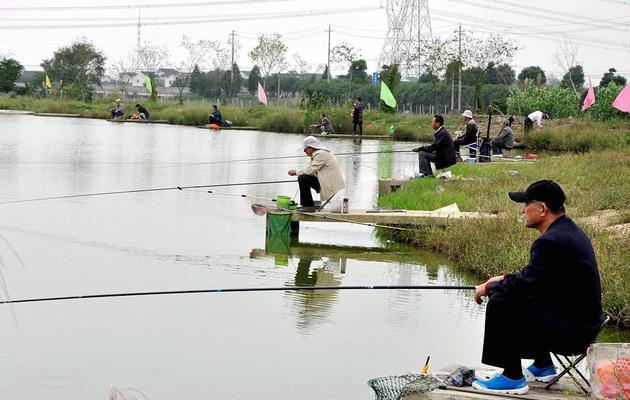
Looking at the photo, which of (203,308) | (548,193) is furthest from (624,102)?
(548,193)

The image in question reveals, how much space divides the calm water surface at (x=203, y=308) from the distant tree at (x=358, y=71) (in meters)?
44.8

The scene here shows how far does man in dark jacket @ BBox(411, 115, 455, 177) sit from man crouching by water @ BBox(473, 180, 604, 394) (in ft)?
34.1

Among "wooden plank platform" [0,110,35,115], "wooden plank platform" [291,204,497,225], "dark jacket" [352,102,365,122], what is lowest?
"wooden plank platform" [291,204,497,225]

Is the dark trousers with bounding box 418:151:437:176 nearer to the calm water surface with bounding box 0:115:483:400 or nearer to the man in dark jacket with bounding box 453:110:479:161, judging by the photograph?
the calm water surface with bounding box 0:115:483:400

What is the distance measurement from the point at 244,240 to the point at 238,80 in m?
70.3

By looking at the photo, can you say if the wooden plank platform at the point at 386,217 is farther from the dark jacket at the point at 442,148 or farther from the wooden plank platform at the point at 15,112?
the wooden plank platform at the point at 15,112

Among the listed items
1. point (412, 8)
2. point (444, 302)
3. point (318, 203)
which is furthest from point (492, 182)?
point (412, 8)

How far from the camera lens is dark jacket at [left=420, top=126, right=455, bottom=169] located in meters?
15.9

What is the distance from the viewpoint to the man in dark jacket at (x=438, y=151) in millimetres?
15898

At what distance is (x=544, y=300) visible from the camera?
5.40 meters

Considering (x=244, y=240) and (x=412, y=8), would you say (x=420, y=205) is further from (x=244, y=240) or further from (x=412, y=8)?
(x=412, y=8)

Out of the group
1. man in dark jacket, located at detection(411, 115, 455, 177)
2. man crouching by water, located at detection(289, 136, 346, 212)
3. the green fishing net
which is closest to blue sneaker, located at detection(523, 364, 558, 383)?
the green fishing net

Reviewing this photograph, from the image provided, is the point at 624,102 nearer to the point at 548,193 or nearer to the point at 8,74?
the point at 548,193

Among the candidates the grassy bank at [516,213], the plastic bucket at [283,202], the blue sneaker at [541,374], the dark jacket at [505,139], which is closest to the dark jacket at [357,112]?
the dark jacket at [505,139]
